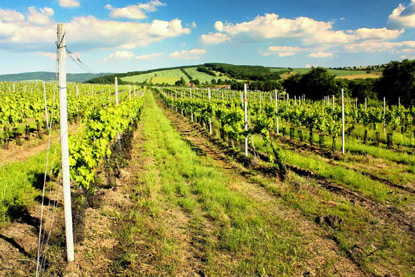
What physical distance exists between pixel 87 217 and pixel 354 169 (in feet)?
25.9

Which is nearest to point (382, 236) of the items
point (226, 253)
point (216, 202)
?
point (226, 253)

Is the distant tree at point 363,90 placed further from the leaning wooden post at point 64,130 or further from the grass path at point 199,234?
the leaning wooden post at point 64,130

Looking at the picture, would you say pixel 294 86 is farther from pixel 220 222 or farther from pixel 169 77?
pixel 169 77

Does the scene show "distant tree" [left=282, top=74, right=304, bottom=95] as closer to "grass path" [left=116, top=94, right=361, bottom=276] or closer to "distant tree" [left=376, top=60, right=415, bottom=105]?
"distant tree" [left=376, top=60, right=415, bottom=105]

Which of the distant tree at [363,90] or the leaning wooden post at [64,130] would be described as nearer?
the leaning wooden post at [64,130]

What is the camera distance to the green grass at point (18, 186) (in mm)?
5470

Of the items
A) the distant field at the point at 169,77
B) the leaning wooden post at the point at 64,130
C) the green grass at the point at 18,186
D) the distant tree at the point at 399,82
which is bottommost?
the green grass at the point at 18,186

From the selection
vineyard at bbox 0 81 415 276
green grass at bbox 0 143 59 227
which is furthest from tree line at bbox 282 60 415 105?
green grass at bbox 0 143 59 227

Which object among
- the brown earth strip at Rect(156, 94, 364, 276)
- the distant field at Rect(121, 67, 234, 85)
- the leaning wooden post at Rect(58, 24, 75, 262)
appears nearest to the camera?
the leaning wooden post at Rect(58, 24, 75, 262)

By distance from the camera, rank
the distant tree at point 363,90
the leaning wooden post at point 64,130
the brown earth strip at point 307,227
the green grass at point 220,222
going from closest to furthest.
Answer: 1. the leaning wooden post at point 64,130
2. the brown earth strip at point 307,227
3. the green grass at point 220,222
4. the distant tree at point 363,90

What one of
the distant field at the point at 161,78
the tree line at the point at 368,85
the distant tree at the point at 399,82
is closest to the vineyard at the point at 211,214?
the distant tree at the point at 399,82

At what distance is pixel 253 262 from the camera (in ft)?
13.7

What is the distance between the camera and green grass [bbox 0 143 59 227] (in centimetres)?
547

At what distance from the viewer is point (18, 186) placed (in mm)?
6602
